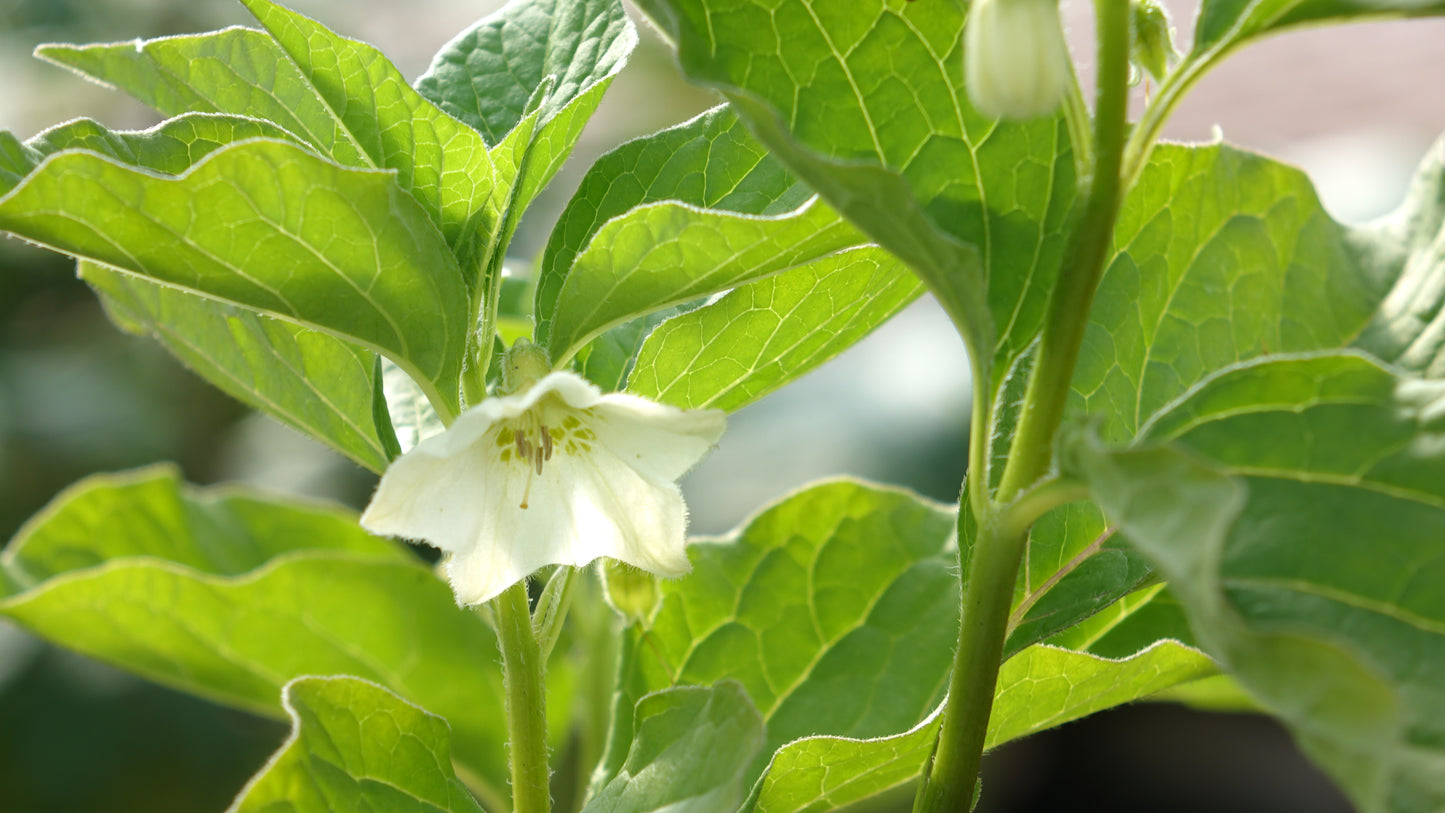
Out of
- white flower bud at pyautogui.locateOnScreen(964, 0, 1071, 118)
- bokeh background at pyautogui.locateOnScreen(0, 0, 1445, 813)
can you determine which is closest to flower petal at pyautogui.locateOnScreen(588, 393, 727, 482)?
white flower bud at pyautogui.locateOnScreen(964, 0, 1071, 118)

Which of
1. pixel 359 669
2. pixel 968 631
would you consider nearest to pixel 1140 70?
pixel 968 631

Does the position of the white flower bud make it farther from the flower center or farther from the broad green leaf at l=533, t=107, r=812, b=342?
the flower center

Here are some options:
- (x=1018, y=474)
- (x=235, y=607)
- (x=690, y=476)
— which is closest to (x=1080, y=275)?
(x=1018, y=474)

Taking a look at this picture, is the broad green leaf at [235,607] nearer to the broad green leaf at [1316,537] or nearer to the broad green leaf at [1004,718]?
the broad green leaf at [1004,718]

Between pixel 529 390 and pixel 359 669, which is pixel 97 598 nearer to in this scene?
pixel 359 669

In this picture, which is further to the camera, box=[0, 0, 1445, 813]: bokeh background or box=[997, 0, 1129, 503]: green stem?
box=[0, 0, 1445, 813]: bokeh background

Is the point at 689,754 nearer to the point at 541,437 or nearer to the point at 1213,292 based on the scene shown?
the point at 541,437
